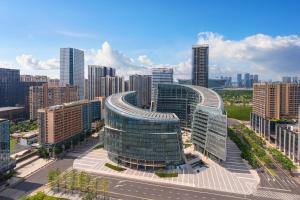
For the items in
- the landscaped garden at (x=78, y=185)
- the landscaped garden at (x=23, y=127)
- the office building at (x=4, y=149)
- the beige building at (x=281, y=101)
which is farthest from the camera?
Answer: the landscaped garden at (x=23, y=127)

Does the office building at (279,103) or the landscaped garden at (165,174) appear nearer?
the landscaped garden at (165,174)

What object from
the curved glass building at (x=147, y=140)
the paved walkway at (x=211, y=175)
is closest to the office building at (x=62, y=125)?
the paved walkway at (x=211, y=175)

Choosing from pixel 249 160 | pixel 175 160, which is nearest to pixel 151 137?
pixel 175 160

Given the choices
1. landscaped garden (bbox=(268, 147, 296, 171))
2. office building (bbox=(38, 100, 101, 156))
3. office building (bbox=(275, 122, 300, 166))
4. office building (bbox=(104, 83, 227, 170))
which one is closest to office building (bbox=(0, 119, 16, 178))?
office building (bbox=(38, 100, 101, 156))

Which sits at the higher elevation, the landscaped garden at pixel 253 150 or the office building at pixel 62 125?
the office building at pixel 62 125

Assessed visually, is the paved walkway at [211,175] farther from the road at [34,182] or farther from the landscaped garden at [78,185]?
the landscaped garden at [78,185]

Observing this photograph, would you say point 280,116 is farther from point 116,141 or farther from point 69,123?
point 69,123
